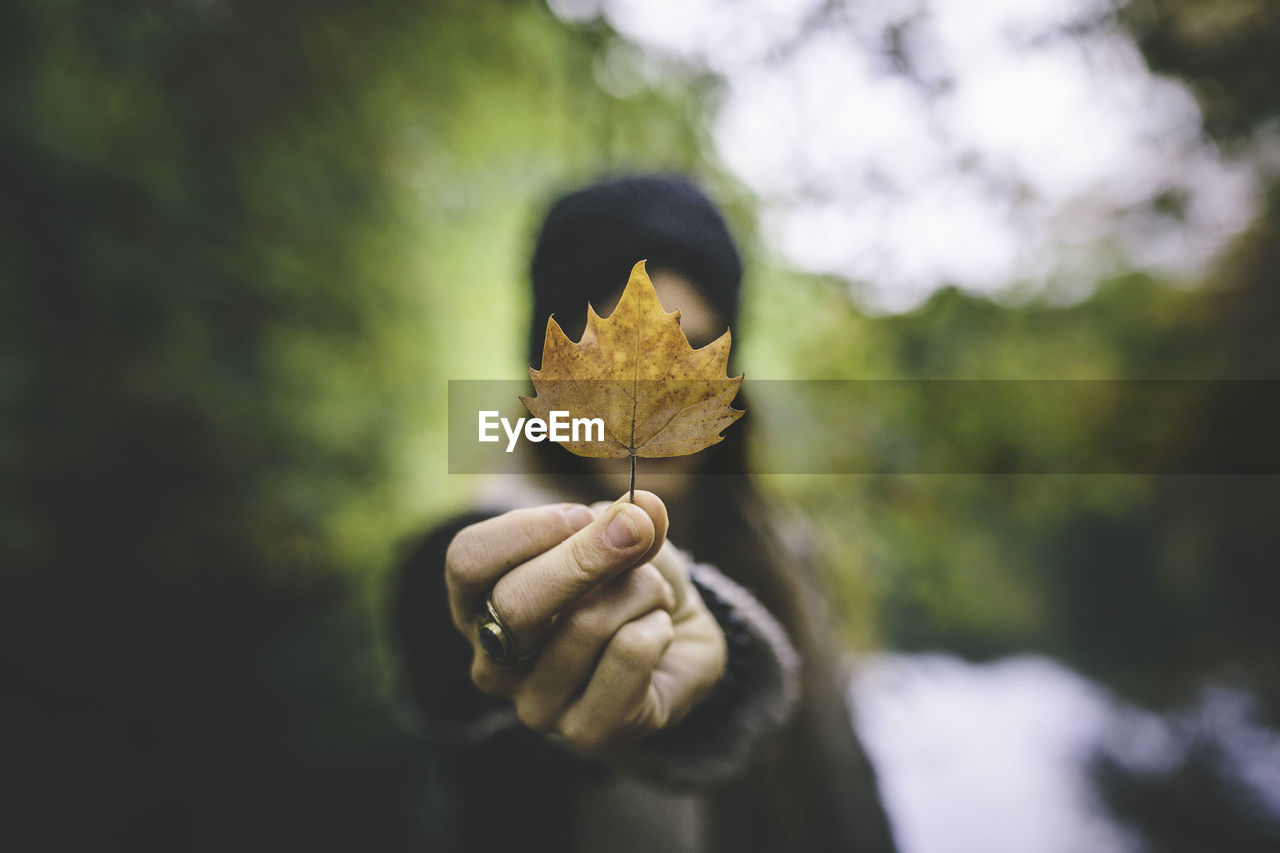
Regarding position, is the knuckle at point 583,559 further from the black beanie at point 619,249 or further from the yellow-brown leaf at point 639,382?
the black beanie at point 619,249

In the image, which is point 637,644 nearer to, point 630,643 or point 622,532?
point 630,643

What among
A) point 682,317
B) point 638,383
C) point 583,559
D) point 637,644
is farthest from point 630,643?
point 682,317

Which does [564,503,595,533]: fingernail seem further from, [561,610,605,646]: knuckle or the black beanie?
the black beanie

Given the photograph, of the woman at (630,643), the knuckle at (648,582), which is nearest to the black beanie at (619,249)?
the woman at (630,643)

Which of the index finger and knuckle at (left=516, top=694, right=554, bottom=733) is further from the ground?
the index finger

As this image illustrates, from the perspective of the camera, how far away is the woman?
59 cm

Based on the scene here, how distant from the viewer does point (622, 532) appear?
49 centimetres

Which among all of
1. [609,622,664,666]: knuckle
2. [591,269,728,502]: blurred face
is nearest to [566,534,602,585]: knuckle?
[609,622,664,666]: knuckle

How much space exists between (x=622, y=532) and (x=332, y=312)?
2330mm

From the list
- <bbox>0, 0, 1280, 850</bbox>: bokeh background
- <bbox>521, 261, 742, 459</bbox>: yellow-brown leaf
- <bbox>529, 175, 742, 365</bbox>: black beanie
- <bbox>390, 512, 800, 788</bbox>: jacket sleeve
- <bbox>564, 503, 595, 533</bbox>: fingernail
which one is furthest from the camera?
<bbox>0, 0, 1280, 850</bbox>: bokeh background

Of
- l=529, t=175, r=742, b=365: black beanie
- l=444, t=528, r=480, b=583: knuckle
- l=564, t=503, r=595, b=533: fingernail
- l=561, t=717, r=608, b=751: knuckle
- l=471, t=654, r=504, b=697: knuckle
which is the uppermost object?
l=529, t=175, r=742, b=365: black beanie

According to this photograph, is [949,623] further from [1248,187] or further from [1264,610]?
[1248,187]

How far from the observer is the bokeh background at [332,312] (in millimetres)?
1811

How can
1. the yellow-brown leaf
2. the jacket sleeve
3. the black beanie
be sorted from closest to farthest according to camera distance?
the yellow-brown leaf, the black beanie, the jacket sleeve
